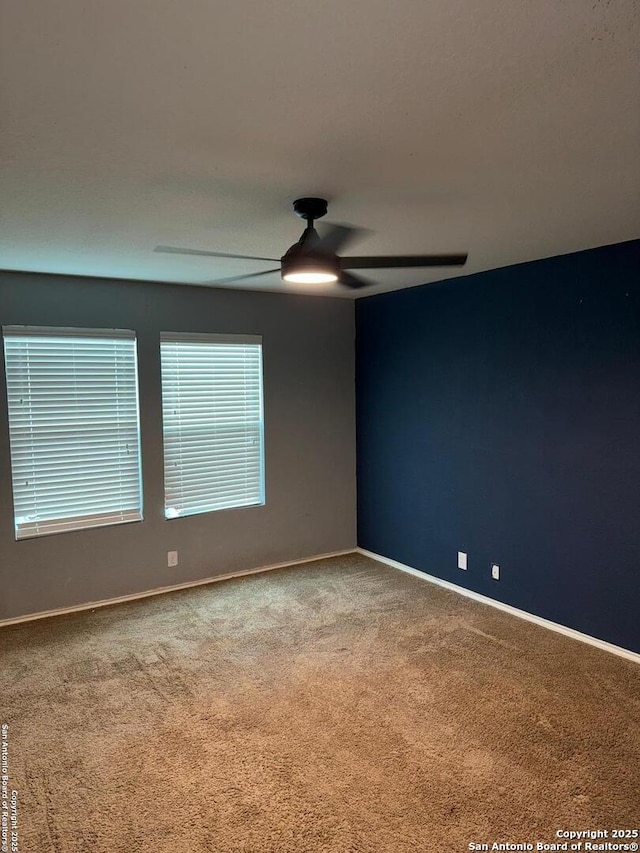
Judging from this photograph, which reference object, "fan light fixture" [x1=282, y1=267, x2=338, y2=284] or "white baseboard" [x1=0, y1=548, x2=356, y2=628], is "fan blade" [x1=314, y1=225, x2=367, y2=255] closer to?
"fan light fixture" [x1=282, y1=267, x2=338, y2=284]

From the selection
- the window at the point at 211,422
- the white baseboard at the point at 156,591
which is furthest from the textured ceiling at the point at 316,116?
the white baseboard at the point at 156,591

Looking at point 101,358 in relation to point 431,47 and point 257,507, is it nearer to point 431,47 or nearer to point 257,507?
point 257,507

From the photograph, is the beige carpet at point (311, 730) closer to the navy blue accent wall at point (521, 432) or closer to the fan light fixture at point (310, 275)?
the navy blue accent wall at point (521, 432)

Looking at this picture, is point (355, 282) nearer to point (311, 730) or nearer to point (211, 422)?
point (211, 422)

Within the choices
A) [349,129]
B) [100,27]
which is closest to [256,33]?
[100,27]

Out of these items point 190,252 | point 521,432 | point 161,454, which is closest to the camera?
point 190,252

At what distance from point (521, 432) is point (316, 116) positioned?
2841 millimetres

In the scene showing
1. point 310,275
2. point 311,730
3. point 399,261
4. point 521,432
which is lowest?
point 311,730

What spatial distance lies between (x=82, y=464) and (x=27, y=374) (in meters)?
0.74

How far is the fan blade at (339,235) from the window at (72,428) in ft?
6.36

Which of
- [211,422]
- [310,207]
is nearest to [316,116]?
[310,207]

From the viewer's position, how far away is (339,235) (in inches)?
117

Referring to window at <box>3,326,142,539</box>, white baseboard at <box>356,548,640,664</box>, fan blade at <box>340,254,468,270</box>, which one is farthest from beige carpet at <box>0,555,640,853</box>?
fan blade at <box>340,254,468,270</box>

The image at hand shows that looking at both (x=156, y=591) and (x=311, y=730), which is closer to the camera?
(x=311, y=730)
